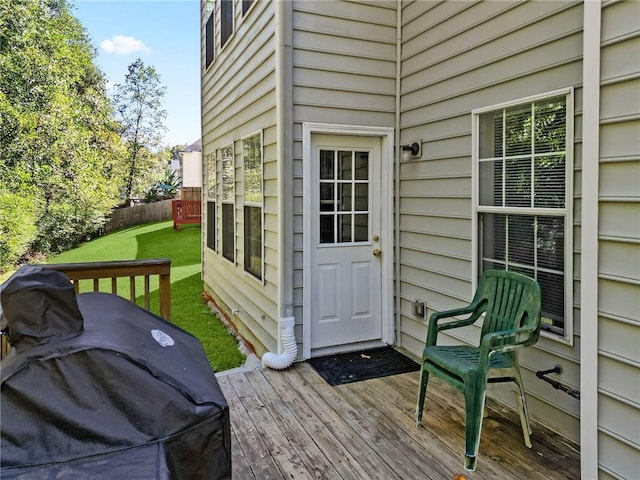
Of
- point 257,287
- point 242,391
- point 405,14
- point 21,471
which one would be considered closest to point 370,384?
point 242,391

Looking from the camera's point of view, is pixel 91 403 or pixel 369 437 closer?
pixel 91 403

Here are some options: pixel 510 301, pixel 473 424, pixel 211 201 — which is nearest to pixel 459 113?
pixel 510 301

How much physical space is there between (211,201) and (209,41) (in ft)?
9.35

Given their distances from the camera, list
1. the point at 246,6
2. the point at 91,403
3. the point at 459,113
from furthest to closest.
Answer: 1. the point at 246,6
2. the point at 459,113
3. the point at 91,403

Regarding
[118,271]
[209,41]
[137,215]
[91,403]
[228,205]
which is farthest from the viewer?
[137,215]

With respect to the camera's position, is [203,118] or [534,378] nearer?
[534,378]

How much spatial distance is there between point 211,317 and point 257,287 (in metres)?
2.11

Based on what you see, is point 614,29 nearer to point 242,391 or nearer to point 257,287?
point 242,391

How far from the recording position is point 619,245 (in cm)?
205

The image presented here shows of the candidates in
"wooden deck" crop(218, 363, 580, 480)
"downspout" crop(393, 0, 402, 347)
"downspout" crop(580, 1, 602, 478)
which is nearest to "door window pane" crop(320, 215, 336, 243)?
"downspout" crop(393, 0, 402, 347)

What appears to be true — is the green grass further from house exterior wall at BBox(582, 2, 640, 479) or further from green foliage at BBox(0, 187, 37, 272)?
house exterior wall at BBox(582, 2, 640, 479)

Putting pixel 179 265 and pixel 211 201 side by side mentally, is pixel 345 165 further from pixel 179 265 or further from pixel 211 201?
pixel 179 265

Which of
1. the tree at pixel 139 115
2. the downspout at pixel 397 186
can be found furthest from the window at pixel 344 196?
the tree at pixel 139 115

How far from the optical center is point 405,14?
4.10m
